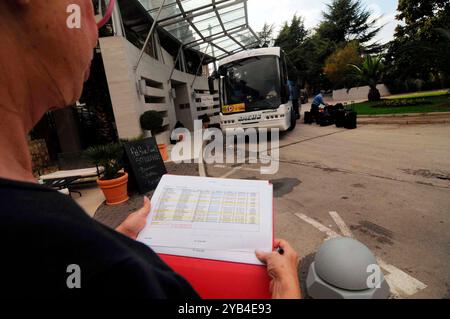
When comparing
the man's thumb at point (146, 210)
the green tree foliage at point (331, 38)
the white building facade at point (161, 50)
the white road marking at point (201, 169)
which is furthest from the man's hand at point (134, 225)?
the green tree foliage at point (331, 38)

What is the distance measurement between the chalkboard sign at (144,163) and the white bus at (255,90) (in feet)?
15.7

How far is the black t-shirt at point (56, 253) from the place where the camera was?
0.43 meters

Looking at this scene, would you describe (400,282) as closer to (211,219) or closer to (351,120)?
(211,219)

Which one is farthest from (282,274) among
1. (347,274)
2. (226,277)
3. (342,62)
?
(342,62)

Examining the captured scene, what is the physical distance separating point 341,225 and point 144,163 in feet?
12.3

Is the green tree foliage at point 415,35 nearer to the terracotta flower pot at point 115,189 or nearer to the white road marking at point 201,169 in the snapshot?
the white road marking at point 201,169

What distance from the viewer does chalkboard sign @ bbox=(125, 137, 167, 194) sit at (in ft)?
16.6

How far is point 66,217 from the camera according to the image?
486 millimetres

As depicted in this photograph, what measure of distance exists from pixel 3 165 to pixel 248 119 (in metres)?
9.16

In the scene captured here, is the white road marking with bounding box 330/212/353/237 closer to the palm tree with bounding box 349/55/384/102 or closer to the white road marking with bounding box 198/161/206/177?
the white road marking with bounding box 198/161/206/177

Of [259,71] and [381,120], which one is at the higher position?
[259,71]

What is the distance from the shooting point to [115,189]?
4.66 meters
